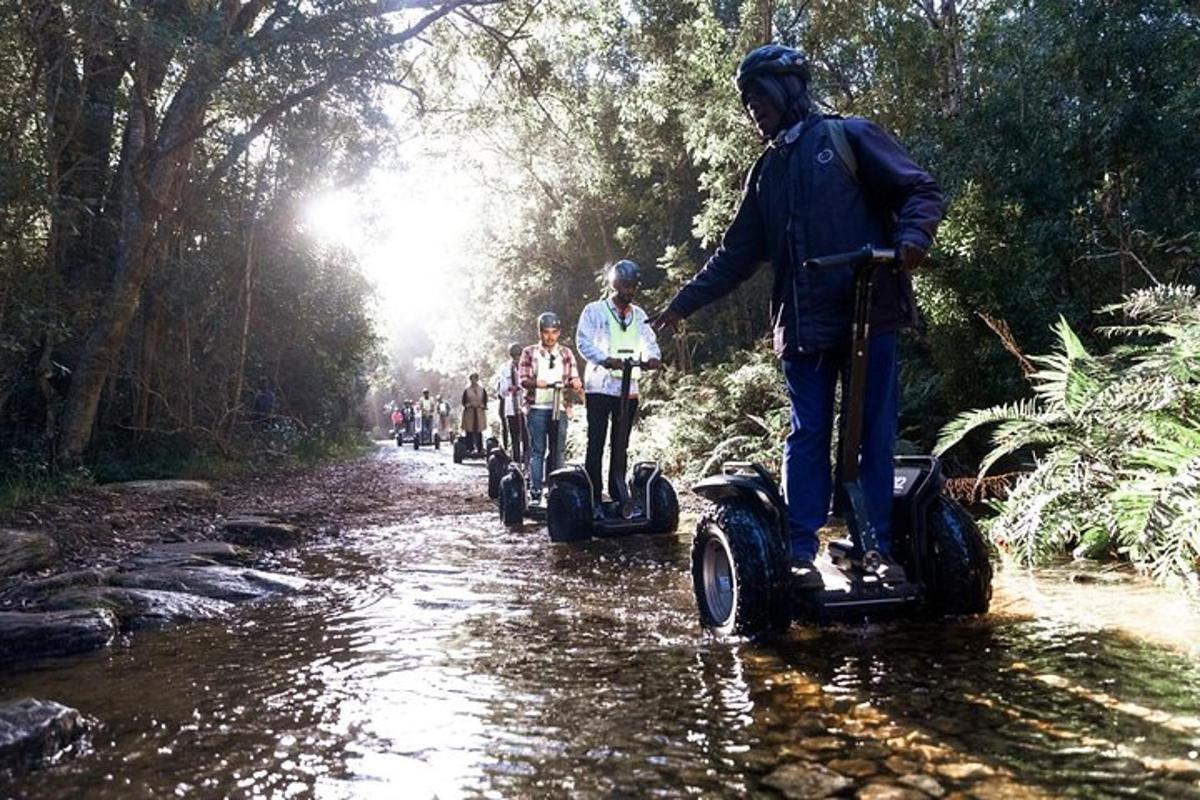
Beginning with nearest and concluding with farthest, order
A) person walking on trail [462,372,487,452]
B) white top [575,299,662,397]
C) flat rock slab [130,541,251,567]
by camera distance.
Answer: flat rock slab [130,541,251,567]
white top [575,299,662,397]
person walking on trail [462,372,487,452]

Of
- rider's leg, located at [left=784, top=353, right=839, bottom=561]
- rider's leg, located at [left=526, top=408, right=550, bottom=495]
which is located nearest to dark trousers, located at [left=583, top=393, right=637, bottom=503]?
rider's leg, located at [left=526, top=408, right=550, bottom=495]

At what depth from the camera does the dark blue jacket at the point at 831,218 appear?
350cm

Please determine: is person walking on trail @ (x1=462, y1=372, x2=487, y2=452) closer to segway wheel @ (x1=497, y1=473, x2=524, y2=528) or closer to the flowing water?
segway wheel @ (x1=497, y1=473, x2=524, y2=528)

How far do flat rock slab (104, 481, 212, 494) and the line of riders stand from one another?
856cm

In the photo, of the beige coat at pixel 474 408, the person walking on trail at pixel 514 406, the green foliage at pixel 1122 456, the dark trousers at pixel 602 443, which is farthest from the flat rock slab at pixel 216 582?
the beige coat at pixel 474 408

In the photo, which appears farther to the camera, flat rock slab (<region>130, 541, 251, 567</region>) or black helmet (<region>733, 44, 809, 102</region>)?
flat rock slab (<region>130, 541, 251, 567</region>)

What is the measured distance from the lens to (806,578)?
3.42m

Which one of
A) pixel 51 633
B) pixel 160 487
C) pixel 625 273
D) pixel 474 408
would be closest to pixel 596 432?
pixel 625 273

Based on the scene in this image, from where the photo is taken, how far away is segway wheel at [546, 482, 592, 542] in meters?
7.06

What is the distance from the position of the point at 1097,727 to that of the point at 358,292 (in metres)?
26.0

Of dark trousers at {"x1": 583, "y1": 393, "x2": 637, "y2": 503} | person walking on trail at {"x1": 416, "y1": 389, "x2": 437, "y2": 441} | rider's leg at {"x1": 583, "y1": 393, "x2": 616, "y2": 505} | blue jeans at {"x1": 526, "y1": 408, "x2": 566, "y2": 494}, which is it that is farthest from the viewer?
person walking on trail at {"x1": 416, "y1": 389, "x2": 437, "y2": 441}

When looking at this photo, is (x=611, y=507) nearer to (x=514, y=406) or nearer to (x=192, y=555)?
(x=192, y=555)

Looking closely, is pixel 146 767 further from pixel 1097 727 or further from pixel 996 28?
pixel 996 28

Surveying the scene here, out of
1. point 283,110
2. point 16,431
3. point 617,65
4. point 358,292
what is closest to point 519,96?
point 283,110
